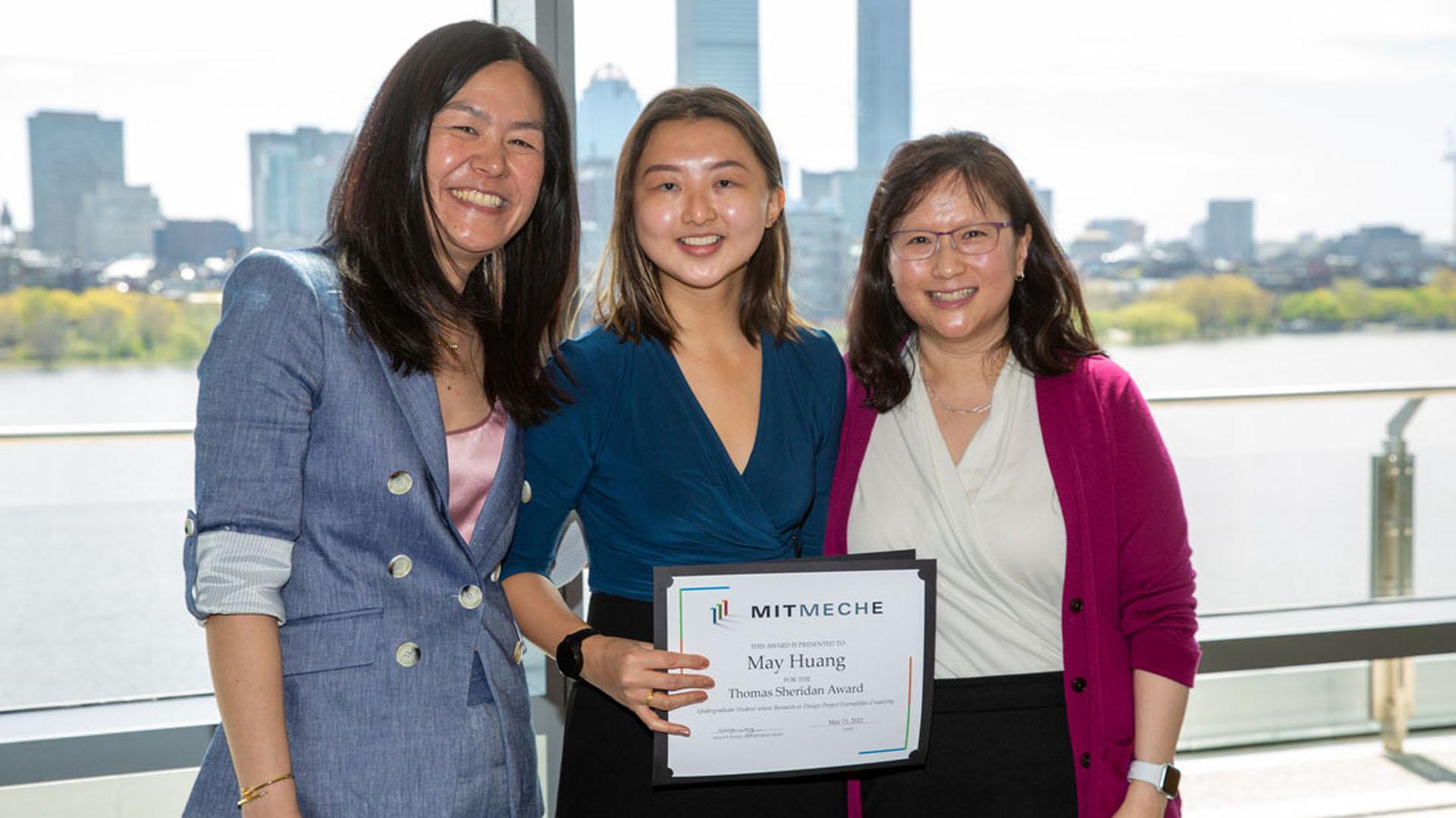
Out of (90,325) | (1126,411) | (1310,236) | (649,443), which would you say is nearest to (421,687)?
(649,443)

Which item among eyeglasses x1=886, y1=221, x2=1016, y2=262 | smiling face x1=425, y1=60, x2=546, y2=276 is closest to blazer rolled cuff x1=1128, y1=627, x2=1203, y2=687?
eyeglasses x1=886, y1=221, x2=1016, y2=262

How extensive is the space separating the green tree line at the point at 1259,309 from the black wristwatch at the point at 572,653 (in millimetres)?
2341

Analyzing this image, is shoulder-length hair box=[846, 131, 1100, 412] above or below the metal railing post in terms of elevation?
above

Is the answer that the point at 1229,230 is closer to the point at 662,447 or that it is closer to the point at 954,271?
the point at 954,271

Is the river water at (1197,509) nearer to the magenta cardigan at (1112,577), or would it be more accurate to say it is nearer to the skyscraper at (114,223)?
the skyscraper at (114,223)

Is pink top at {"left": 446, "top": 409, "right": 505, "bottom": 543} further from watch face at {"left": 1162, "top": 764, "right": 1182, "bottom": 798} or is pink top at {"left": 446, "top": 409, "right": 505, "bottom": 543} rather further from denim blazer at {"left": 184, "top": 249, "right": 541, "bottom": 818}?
watch face at {"left": 1162, "top": 764, "right": 1182, "bottom": 798}

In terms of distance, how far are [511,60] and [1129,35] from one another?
2426 mm

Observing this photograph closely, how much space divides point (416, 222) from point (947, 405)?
974mm

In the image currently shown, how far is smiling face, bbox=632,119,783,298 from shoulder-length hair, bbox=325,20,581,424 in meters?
0.18

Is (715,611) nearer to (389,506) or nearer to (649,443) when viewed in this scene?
(649,443)

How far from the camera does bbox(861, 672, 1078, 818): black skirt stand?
78.7 inches

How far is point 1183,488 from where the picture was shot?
13.2 ft

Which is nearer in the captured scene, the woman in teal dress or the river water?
the woman in teal dress

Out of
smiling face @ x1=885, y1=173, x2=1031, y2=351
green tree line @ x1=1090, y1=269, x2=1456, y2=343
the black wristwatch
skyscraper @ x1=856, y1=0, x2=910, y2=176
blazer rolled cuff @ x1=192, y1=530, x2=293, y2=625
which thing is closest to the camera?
blazer rolled cuff @ x1=192, y1=530, x2=293, y2=625
